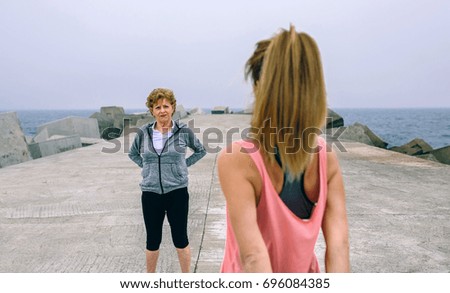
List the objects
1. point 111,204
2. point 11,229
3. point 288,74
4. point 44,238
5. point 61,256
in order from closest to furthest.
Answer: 1. point 288,74
2. point 61,256
3. point 44,238
4. point 11,229
5. point 111,204

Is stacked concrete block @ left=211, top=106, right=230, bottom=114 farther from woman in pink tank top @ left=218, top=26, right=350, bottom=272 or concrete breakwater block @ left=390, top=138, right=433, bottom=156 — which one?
woman in pink tank top @ left=218, top=26, right=350, bottom=272

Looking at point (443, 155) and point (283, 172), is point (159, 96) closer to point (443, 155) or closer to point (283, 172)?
point (283, 172)

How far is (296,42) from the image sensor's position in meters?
1.14

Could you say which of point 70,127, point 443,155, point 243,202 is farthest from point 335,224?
point 70,127

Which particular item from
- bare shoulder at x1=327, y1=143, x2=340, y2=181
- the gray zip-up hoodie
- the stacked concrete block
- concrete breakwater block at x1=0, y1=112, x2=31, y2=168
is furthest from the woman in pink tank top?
the stacked concrete block

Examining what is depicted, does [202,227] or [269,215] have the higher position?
[269,215]

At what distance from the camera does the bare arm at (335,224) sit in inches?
51.9

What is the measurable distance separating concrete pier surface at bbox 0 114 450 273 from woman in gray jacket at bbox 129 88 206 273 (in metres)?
0.65

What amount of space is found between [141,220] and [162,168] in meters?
2.10
